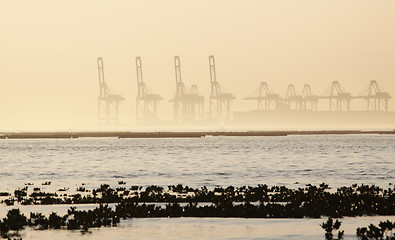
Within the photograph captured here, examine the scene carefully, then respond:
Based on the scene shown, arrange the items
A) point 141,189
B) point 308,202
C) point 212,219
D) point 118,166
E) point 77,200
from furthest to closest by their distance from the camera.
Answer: point 118,166 → point 141,189 → point 77,200 → point 308,202 → point 212,219

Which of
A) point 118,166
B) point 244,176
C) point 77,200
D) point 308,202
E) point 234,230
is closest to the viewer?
point 234,230

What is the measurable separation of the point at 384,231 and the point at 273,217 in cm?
632

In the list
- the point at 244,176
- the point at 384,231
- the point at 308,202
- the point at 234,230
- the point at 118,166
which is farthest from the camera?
the point at 118,166

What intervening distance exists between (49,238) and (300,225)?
9.25m

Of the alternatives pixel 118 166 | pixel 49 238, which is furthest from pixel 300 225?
pixel 118 166

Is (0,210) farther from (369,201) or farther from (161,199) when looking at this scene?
(369,201)

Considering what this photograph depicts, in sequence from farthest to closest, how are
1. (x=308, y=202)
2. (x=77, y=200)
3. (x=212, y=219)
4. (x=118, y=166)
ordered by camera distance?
(x=118, y=166) < (x=77, y=200) < (x=308, y=202) < (x=212, y=219)

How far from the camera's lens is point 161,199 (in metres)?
37.4

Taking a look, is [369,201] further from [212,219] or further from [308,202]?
[212,219]

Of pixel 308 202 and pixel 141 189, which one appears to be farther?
pixel 141 189

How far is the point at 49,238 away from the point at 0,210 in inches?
373

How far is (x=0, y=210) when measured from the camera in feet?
111

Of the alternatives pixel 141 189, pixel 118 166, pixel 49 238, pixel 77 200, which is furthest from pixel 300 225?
pixel 118 166

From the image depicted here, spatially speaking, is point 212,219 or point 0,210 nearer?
point 212,219
